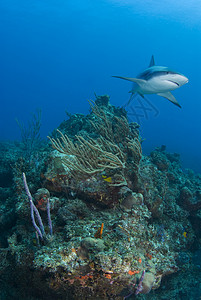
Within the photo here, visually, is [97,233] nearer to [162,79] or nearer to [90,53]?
[162,79]

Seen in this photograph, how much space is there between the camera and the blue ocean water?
67.3 metres

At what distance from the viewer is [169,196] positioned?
501cm

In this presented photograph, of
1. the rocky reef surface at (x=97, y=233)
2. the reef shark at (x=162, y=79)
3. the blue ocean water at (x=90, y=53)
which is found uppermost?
the blue ocean water at (x=90, y=53)

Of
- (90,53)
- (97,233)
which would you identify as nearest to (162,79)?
(97,233)

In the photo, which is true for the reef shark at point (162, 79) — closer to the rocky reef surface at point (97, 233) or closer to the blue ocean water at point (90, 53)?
the rocky reef surface at point (97, 233)

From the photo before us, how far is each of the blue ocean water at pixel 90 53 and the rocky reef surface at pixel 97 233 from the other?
5889 cm

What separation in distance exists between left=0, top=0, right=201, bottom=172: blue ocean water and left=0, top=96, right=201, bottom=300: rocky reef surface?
193 feet

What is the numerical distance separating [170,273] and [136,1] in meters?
80.1

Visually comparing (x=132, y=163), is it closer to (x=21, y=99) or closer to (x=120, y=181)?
(x=120, y=181)

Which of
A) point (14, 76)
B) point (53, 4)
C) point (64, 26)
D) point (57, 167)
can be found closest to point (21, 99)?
point (14, 76)

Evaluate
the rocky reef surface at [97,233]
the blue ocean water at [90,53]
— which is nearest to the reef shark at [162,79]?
the rocky reef surface at [97,233]

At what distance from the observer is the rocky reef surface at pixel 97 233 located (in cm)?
228

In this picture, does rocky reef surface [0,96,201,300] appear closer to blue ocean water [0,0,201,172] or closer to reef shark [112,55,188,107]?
reef shark [112,55,188,107]

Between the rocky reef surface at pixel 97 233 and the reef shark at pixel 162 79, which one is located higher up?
the reef shark at pixel 162 79
